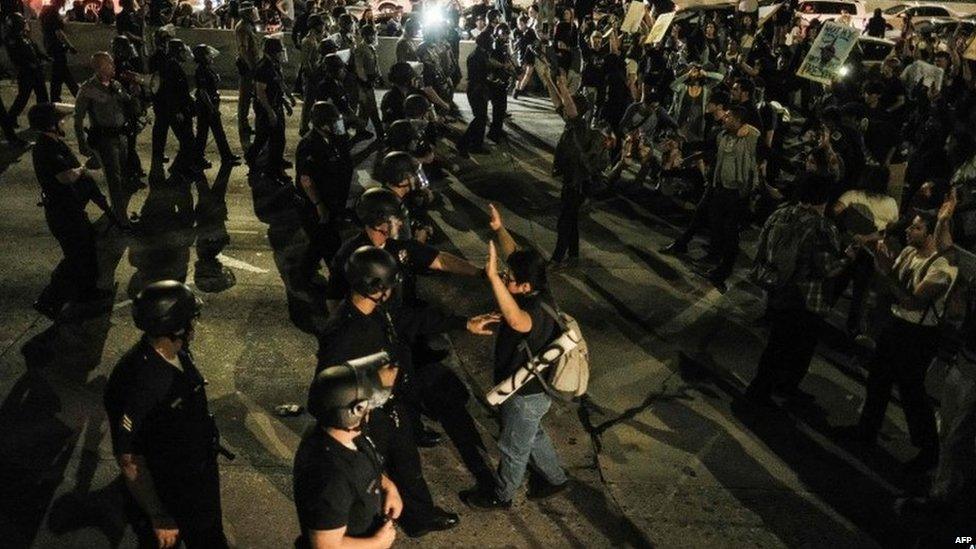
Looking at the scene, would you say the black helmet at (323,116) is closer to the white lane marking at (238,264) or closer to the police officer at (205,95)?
the white lane marking at (238,264)

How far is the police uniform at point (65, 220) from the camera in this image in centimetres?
708

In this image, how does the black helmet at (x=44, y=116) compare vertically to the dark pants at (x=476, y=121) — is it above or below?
above

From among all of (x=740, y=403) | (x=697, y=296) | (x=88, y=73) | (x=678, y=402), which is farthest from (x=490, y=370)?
(x=88, y=73)

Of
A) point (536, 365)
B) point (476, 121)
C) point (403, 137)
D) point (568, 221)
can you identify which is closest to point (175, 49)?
point (403, 137)

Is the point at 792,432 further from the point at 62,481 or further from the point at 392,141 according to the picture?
the point at 62,481

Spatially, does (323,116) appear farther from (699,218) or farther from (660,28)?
(660,28)

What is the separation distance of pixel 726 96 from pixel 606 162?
1.96 meters

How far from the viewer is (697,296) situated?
29.5 ft

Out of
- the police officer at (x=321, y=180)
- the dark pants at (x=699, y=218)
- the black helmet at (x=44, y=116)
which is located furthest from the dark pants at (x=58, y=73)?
the dark pants at (x=699, y=218)

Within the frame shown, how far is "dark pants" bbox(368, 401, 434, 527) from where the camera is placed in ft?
15.5

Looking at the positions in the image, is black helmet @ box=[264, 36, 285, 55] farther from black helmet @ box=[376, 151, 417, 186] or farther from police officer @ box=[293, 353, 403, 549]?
police officer @ box=[293, 353, 403, 549]

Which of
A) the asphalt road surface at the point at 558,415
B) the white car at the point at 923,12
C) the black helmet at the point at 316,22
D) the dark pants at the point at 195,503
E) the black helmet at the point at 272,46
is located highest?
the black helmet at the point at 316,22

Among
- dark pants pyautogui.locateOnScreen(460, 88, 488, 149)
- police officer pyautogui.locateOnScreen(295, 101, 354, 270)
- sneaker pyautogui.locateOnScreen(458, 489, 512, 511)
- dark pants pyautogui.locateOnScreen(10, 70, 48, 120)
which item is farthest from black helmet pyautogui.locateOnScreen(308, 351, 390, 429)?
dark pants pyautogui.locateOnScreen(10, 70, 48, 120)

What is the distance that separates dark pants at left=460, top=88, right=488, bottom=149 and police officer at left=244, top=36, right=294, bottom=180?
319cm
